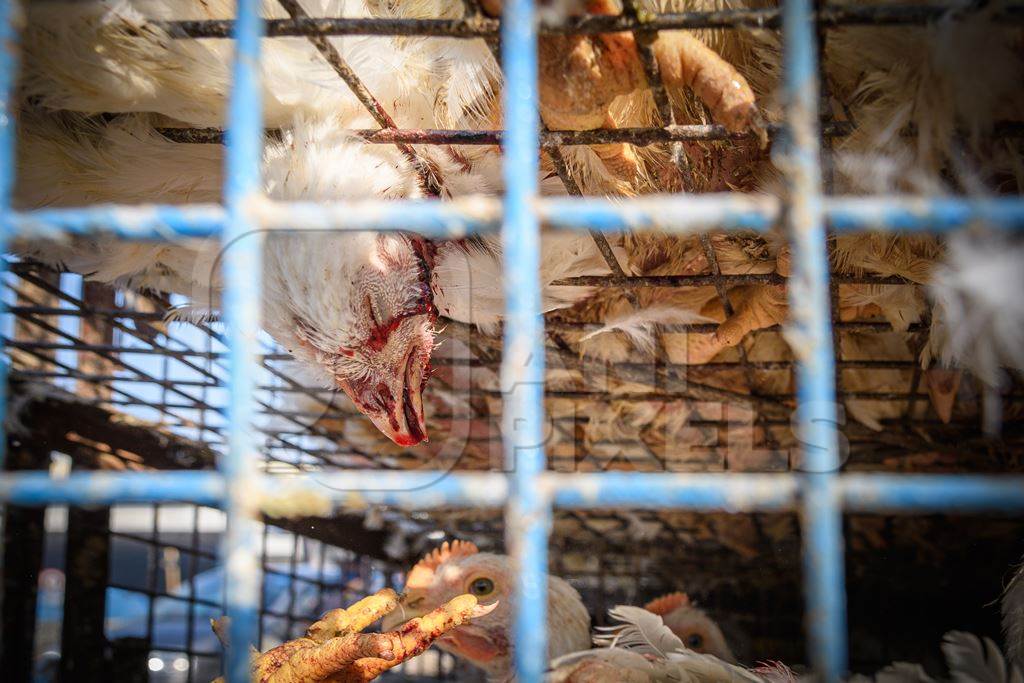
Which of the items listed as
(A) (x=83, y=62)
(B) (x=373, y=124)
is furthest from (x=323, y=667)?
(A) (x=83, y=62)

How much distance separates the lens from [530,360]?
723mm

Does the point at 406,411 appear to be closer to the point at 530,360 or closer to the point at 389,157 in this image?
the point at 389,157

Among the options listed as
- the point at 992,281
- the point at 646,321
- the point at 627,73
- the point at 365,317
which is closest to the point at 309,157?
the point at 365,317

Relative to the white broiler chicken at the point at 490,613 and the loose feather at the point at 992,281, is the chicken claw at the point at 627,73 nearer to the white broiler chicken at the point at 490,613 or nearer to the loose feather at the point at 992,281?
the loose feather at the point at 992,281

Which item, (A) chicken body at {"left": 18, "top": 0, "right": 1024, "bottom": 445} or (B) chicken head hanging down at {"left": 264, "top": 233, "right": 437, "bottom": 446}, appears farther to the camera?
(B) chicken head hanging down at {"left": 264, "top": 233, "right": 437, "bottom": 446}

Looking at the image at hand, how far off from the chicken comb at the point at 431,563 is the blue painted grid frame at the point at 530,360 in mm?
1817

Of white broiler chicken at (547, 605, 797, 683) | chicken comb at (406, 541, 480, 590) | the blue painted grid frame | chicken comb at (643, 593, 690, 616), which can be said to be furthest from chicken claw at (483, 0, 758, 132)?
chicken comb at (643, 593, 690, 616)

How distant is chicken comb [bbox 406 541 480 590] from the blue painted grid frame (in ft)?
5.96

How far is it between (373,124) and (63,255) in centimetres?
108

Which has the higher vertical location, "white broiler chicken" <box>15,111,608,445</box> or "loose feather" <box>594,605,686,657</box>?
"white broiler chicken" <box>15,111,608,445</box>

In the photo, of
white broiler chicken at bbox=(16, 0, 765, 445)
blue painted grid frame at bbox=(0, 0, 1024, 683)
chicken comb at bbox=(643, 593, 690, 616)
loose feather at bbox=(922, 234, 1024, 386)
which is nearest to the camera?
blue painted grid frame at bbox=(0, 0, 1024, 683)

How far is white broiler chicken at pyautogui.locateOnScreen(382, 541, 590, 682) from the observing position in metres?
2.31

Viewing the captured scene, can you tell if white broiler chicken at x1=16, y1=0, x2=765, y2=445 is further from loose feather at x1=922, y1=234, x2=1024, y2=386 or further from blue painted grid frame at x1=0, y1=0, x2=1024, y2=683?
loose feather at x1=922, y1=234, x2=1024, y2=386

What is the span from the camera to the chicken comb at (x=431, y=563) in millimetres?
2490
